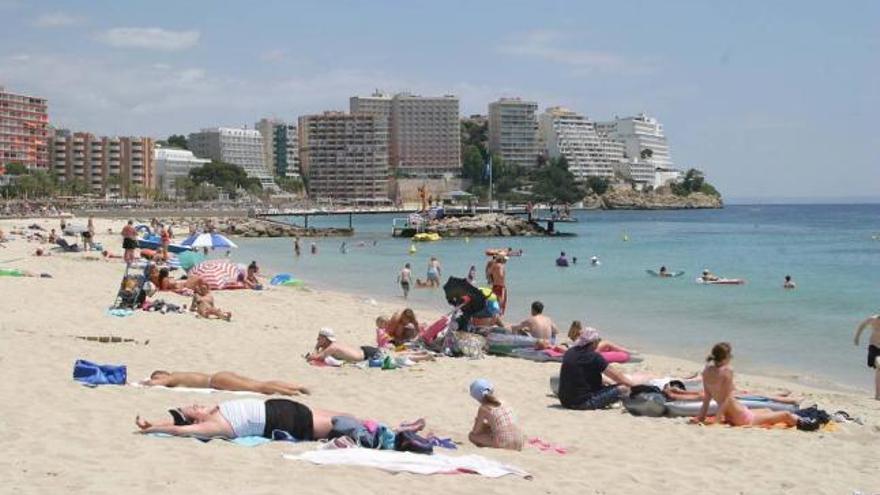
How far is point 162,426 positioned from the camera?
686 centimetres

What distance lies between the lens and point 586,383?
9562 mm

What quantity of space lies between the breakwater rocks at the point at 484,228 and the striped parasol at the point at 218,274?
49.4 meters

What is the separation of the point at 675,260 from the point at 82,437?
133 ft

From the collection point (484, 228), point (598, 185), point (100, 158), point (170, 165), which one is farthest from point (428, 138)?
point (484, 228)

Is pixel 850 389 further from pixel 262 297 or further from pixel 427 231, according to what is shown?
pixel 427 231

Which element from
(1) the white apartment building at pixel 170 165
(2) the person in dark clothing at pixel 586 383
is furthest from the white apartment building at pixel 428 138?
(2) the person in dark clothing at pixel 586 383

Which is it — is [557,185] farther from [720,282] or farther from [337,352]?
[337,352]

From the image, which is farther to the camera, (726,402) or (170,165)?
(170,165)

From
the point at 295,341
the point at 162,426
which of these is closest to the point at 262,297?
the point at 295,341

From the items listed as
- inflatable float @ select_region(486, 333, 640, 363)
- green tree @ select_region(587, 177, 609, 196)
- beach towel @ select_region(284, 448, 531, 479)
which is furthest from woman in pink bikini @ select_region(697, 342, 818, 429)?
green tree @ select_region(587, 177, 609, 196)

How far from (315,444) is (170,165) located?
165991 millimetres

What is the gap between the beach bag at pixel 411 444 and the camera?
22.6 ft

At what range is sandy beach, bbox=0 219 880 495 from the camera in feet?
19.4

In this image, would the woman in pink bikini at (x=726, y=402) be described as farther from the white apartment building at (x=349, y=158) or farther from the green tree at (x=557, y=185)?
the green tree at (x=557, y=185)
